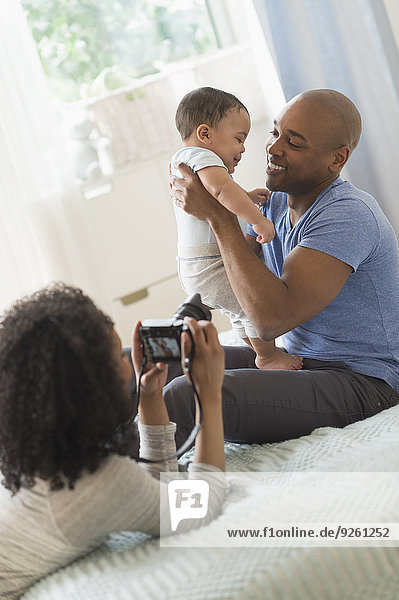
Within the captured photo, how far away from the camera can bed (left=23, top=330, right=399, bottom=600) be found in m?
0.94

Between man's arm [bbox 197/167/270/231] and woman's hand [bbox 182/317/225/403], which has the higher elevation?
man's arm [bbox 197/167/270/231]

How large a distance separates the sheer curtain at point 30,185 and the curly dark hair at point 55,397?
68.2 inches

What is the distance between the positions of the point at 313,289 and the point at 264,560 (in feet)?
1.87

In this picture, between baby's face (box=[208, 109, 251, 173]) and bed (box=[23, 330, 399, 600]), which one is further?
baby's face (box=[208, 109, 251, 173])

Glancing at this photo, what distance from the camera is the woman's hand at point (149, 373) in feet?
3.96

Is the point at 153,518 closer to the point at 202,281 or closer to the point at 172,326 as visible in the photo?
the point at 172,326

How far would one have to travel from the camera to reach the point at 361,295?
4.81 ft

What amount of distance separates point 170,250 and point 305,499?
6.45ft

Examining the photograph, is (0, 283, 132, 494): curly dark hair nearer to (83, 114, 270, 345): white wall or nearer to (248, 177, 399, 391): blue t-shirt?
(248, 177, 399, 391): blue t-shirt

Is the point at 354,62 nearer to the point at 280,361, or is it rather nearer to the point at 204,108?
the point at 204,108

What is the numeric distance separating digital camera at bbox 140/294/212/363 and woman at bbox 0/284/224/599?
98 mm

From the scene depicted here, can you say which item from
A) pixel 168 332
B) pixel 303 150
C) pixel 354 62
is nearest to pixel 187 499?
pixel 168 332

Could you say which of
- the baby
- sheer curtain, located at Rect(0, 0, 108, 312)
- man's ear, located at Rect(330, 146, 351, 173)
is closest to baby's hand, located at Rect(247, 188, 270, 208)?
the baby

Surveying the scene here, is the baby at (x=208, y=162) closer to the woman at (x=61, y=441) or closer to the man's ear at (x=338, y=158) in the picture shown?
the man's ear at (x=338, y=158)
